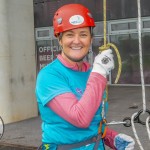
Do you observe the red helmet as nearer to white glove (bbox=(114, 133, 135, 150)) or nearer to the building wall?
white glove (bbox=(114, 133, 135, 150))

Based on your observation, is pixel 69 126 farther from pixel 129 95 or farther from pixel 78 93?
pixel 129 95

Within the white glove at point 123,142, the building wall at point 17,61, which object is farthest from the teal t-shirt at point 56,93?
the building wall at point 17,61

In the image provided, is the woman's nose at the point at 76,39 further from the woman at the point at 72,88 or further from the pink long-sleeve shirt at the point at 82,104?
the pink long-sleeve shirt at the point at 82,104

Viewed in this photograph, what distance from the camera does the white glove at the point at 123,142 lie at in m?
2.52

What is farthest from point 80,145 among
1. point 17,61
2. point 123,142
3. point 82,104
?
point 17,61

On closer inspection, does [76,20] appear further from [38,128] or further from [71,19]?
[38,128]

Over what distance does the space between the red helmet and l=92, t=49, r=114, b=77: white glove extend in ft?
Result: 0.64

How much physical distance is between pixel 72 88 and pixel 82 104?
8.6 inches

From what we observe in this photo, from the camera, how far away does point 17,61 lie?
9.36m

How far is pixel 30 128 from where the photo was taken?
841 centimetres

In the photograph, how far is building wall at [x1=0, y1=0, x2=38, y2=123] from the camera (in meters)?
9.01

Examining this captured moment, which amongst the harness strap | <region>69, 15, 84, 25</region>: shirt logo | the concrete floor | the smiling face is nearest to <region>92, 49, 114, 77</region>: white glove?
the smiling face

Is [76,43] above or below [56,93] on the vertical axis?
above

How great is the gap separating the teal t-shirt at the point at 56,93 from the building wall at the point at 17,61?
689 centimetres
